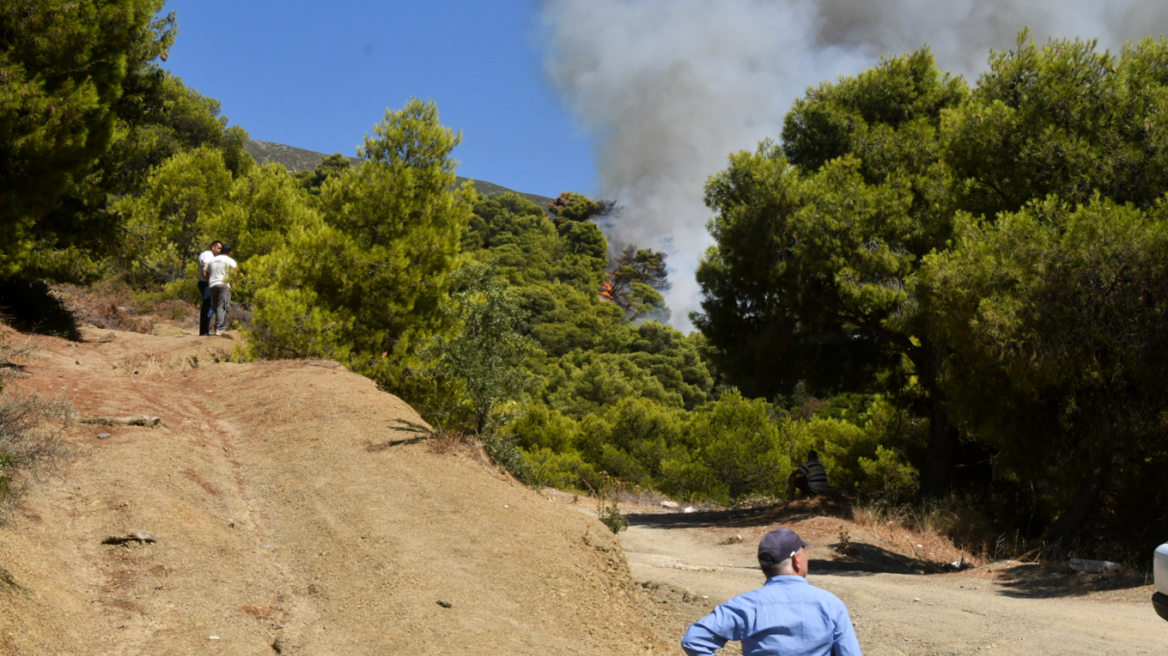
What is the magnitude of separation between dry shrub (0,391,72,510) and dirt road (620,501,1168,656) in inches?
197

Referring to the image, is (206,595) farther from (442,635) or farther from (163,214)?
(163,214)

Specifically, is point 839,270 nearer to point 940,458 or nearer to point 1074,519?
point 940,458

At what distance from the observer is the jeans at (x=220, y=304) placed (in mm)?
13727

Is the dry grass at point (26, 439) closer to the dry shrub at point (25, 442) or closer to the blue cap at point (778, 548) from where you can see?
the dry shrub at point (25, 442)

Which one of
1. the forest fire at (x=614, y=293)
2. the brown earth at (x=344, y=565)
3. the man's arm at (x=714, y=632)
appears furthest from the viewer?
the forest fire at (x=614, y=293)

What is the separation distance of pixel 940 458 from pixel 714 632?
43.1 feet

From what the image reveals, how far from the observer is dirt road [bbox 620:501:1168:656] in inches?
254

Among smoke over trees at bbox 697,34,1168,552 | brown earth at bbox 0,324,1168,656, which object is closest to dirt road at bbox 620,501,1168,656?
brown earth at bbox 0,324,1168,656

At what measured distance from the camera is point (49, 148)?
7.94 m

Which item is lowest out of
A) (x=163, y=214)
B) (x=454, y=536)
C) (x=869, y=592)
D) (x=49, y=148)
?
(x=869, y=592)

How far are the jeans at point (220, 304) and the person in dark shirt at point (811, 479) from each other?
32.8ft

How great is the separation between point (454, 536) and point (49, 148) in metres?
5.23

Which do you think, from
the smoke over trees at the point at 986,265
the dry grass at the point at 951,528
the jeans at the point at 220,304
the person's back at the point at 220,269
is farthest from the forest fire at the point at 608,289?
the person's back at the point at 220,269

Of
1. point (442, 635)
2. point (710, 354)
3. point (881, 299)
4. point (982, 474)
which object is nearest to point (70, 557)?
point (442, 635)
